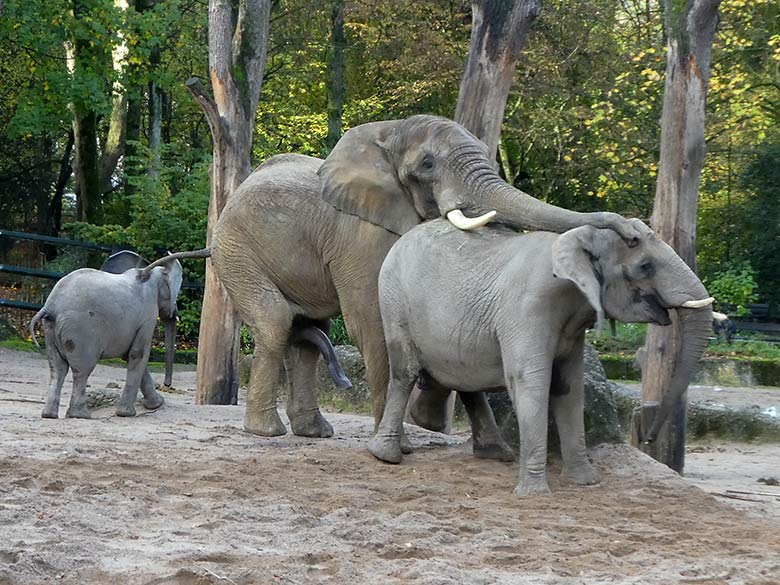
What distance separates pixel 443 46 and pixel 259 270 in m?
16.8

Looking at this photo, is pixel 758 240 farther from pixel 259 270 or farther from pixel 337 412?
pixel 259 270

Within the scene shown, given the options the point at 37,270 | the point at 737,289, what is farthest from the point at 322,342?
the point at 737,289

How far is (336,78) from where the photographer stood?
2588cm

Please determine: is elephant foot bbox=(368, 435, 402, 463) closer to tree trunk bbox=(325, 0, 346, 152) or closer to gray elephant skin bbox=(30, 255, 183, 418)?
gray elephant skin bbox=(30, 255, 183, 418)

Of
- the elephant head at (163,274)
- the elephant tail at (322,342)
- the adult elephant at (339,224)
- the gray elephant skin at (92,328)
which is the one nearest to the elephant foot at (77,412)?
the gray elephant skin at (92,328)

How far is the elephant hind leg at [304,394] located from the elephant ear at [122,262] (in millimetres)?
2272

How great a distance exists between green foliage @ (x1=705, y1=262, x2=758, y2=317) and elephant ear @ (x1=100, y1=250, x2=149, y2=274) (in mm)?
15415

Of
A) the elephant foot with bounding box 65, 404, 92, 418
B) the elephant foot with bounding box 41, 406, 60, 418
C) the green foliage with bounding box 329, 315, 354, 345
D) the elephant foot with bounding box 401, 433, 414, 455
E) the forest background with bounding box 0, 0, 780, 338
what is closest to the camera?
the elephant foot with bounding box 401, 433, 414, 455

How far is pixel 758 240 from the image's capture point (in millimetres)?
26797

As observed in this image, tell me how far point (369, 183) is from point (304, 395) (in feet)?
6.74

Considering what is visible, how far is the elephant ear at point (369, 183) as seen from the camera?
30.5 feet

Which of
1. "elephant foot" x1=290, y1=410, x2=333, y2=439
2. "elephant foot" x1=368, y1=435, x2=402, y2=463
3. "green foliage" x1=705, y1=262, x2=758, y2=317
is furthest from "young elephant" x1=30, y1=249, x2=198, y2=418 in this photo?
"green foliage" x1=705, y1=262, x2=758, y2=317

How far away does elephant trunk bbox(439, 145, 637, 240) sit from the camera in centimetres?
773

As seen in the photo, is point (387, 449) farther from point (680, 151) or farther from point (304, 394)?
point (680, 151)
